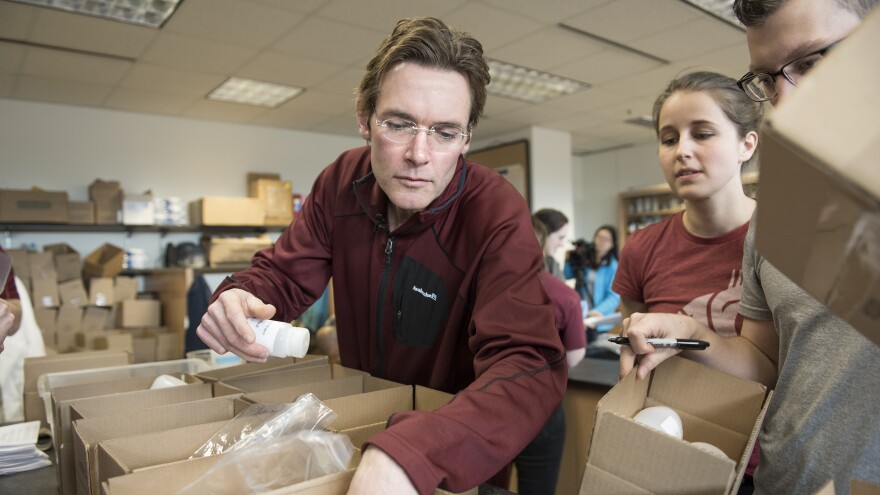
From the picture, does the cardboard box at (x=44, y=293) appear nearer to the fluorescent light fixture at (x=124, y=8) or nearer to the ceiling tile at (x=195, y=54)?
the ceiling tile at (x=195, y=54)

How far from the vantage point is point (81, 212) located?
14.5 ft

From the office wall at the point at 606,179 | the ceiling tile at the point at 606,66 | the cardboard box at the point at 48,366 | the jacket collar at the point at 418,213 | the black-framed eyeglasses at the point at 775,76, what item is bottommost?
the cardboard box at the point at 48,366

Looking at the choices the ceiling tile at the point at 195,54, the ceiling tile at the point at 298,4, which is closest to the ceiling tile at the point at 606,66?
the ceiling tile at the point at 298,4

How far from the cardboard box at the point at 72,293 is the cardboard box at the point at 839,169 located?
493cm

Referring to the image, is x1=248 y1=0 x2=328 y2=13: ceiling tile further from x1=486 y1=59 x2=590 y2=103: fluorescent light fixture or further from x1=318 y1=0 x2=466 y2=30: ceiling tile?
x1=486 y1=59 x2=590 y2=103: fluorescent light fixture

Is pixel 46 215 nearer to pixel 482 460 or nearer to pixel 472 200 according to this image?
pixel 472 200

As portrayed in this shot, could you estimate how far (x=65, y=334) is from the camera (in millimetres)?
4172

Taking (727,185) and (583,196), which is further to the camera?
(583,196)

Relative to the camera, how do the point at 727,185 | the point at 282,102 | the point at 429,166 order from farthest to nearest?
the point at 282,102
the point at 727,185
the point at 429,166

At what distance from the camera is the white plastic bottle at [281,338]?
88 cm

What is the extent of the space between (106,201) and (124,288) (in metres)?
0.73

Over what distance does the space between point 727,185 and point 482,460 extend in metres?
0.94

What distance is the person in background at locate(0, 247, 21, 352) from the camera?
1.12 metres

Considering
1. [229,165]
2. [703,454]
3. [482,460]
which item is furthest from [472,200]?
[229,165]
